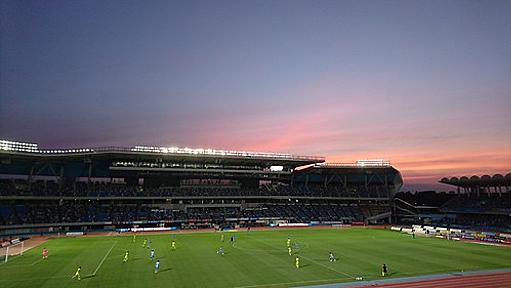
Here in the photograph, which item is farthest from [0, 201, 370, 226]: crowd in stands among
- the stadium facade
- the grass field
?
the grass field

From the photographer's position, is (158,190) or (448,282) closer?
(448,282)

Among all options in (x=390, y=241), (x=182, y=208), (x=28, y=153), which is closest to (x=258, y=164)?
(x=182, y=208)

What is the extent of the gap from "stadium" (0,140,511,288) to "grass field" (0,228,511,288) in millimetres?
176

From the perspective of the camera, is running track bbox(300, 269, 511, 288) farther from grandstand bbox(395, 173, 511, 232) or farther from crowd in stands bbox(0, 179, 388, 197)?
crowd in stands bbox(0, 179, 388, 197)

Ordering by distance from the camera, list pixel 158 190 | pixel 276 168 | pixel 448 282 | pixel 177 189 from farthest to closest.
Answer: pixel 276 168 < pixel 177 189 < pixel 158 190 < pixel 448 282

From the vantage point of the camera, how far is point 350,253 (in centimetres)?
4416

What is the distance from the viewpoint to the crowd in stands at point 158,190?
73.8 meters

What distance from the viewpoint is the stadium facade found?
7244 cm

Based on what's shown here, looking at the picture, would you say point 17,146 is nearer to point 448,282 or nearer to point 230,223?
point 230,223

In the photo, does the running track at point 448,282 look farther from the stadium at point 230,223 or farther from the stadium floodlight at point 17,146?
the stadium floodlight at point 17,146

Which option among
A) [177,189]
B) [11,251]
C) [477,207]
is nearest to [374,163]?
[477,207]

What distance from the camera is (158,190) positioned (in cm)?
8512

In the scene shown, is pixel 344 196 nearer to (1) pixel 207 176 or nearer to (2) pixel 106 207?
(1) pixel 207 176

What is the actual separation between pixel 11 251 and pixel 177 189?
43.0 m
